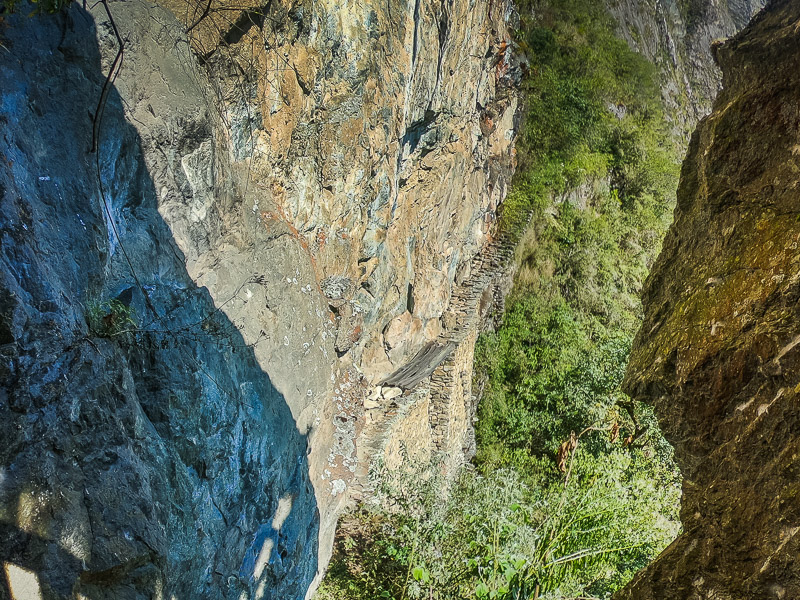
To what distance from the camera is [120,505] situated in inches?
86.8

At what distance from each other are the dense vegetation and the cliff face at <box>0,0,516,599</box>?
0.93 m

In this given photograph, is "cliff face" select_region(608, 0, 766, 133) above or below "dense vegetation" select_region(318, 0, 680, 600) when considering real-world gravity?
above

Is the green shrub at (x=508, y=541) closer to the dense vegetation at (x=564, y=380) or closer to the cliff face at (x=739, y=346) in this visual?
the dense vegetation at (x=564, y=380)

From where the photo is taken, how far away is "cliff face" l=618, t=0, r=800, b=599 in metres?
1.60

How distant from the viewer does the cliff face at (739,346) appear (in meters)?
1.60

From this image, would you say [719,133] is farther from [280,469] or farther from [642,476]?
[642,476]

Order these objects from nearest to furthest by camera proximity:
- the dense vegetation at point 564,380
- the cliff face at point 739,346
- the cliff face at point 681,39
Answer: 1. the cliff face at point 739,346
2. the dense vegetation at point 564,380
3. the cliff face at point 681,39

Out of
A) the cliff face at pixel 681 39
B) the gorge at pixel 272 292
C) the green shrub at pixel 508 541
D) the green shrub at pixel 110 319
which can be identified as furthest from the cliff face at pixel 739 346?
the cliff face at pixel 681 39

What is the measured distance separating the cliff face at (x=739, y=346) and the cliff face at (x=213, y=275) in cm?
212

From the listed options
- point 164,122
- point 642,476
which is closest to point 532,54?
point 642,476

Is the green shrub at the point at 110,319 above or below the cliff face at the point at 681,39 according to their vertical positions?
below

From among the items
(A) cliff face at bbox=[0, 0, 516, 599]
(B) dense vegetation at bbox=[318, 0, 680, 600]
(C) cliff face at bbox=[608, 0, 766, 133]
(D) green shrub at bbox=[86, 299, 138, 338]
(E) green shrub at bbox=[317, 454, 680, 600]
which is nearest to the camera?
(A) cliff face at bbox=[0, 0, 516, 599]

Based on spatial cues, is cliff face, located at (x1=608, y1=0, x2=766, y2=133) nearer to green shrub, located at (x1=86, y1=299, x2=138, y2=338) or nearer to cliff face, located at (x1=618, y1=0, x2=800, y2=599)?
cliff face, located at (x1=618, y1=0, x2=800, y2=599)

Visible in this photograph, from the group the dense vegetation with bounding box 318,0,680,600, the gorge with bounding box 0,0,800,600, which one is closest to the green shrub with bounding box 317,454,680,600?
the dense vegetation with bounding box 318,0,680,600
